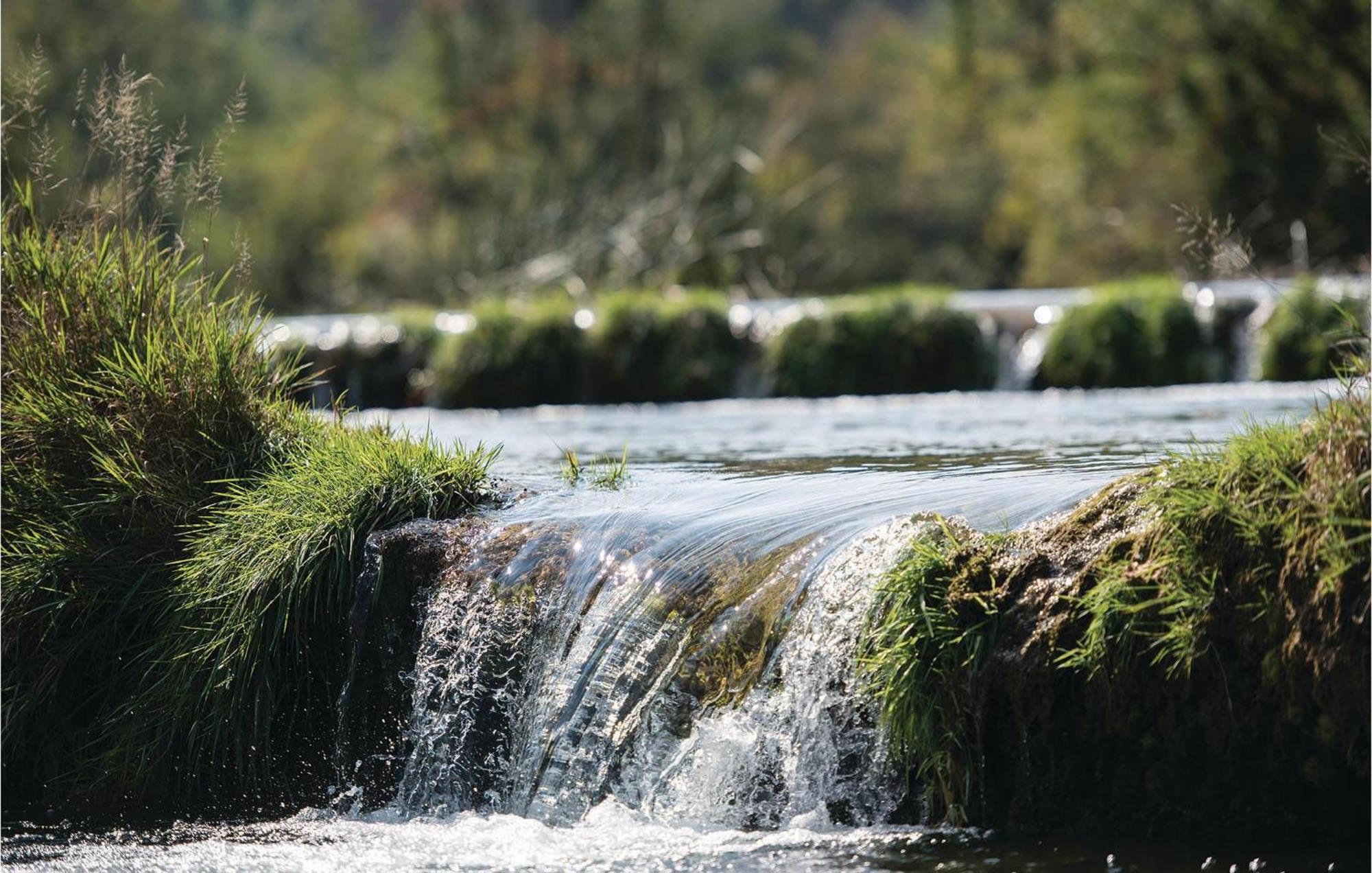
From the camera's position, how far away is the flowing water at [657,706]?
404cm

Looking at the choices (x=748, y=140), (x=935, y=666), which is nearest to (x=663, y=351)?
(x=935, y=666)

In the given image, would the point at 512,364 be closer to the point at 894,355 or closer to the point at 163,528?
the point at 894,355

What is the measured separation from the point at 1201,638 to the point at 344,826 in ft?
8.08

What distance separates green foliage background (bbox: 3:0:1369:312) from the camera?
22.8m

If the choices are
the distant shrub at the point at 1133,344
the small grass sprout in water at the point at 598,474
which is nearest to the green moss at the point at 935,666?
the small grass sprout in water at the point at 598,474

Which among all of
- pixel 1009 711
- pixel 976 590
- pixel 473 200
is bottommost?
pixel 1009 711

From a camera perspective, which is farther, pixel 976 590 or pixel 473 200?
pixel 473 200

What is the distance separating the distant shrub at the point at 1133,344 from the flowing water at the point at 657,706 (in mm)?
7289

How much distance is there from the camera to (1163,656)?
3.72 meters

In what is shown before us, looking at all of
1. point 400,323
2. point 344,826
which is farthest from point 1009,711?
point 400,323

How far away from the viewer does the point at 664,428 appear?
9.68 meters

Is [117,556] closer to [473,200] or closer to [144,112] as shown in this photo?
[144,112]

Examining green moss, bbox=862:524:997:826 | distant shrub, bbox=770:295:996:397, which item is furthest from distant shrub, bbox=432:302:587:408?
green moss, bbox=862:524:997:826

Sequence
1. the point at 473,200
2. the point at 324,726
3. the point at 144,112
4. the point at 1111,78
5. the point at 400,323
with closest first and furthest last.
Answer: the point at 324,726, the point at 144,112, the point at 400,323, the point at 1111,78, the point at 473,200
